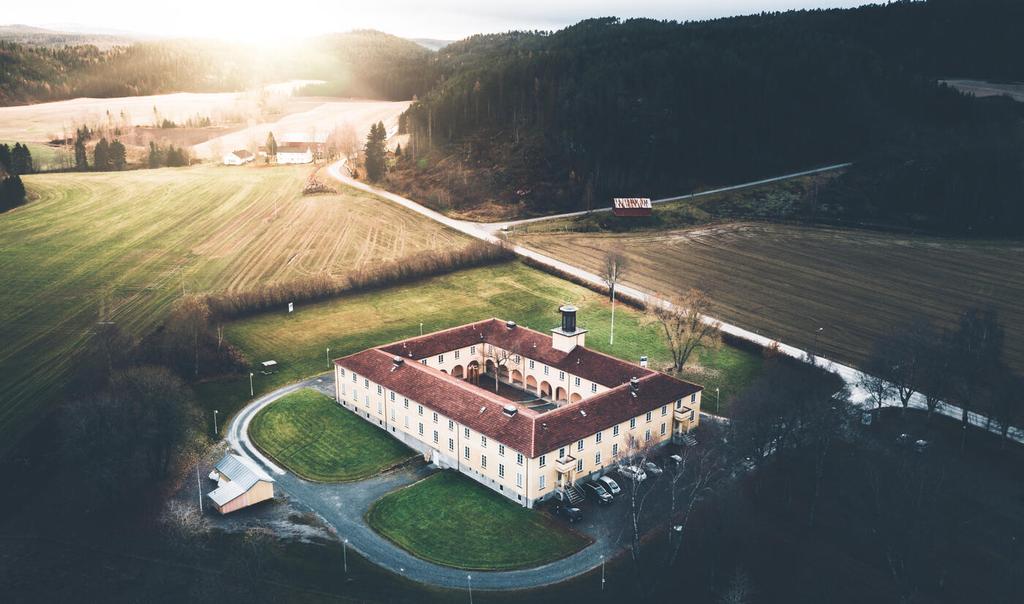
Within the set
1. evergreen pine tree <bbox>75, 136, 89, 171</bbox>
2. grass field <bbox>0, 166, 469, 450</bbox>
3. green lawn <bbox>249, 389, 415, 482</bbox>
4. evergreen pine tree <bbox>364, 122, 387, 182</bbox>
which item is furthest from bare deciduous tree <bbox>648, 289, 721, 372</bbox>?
evergreen pine tree <bbox>75, 136, 89, 171</bbox>

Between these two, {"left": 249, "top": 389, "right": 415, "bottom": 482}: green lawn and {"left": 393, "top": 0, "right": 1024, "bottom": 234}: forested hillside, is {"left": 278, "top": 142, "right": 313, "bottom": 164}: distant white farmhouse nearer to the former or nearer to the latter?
{"left": 393, "top": 0, "right": 1024, "bottom": 234}: forested hillside

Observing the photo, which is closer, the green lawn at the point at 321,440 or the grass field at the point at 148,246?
the green lawn at the point at 321,440

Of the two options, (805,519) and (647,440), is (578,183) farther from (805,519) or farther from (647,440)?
(805,519)

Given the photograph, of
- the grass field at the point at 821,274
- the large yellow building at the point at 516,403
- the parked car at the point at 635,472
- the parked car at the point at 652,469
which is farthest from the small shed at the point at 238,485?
the grass field at the point at 821,274

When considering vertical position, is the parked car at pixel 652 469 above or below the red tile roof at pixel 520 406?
below

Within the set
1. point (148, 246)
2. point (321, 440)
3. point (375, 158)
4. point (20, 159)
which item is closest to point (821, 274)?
point (321, 440)

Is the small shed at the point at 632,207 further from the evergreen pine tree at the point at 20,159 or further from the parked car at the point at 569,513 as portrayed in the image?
the evergreen pine tree at the point at 20,159

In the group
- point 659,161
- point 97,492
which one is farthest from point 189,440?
point 659,161
